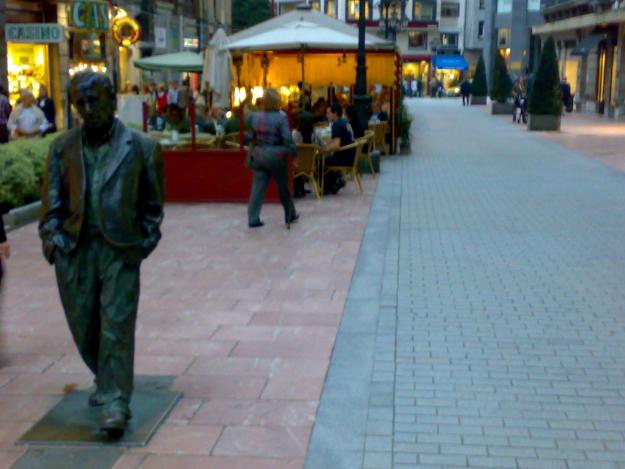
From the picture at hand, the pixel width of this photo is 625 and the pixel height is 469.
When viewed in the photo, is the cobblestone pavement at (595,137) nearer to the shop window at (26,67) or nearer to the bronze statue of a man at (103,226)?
the shop window at (26,67)

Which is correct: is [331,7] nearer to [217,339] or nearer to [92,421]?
[217,339]

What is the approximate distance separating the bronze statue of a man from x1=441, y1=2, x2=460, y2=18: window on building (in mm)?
81834

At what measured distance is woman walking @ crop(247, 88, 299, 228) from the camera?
34.1ft

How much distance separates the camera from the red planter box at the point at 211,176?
1252 centimetres

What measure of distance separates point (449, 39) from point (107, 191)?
271ft

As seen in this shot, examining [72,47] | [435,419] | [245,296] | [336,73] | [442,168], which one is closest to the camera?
[435,419]

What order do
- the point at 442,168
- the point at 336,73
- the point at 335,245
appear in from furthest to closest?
the point at 336,73
the point at 442,168
the point at 335,245

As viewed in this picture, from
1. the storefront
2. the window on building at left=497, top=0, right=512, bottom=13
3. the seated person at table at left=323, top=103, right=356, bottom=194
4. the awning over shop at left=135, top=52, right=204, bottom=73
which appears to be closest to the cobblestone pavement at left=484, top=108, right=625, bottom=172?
the seated person at table at left=323, top=103, right=356, bottom=194

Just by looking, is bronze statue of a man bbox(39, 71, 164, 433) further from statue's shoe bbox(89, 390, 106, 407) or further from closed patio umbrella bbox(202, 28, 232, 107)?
closed patio umbrella bbox(202, 28, 232, 107)

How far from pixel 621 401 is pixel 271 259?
14.6ft

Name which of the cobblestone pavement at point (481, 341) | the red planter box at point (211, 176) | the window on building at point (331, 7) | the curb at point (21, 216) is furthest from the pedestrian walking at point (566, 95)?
the window on building at point (331, 7)

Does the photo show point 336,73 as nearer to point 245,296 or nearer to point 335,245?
point 335,245

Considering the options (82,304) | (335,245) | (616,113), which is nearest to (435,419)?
(82,304)

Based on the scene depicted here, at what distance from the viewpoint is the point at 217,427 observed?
4820 millimetres
